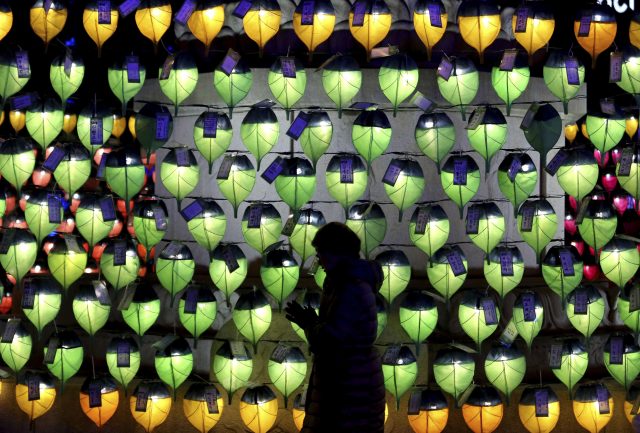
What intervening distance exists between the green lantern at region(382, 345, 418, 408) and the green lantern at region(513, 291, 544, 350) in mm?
777

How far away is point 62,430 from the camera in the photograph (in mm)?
8195

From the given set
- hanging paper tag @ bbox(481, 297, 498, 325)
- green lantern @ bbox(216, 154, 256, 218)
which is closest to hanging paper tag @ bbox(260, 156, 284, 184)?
green lantern @ bbox(216, 154, 256, 218)

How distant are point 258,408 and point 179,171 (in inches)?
66.5

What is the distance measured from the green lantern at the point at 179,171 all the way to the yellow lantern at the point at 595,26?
283cm

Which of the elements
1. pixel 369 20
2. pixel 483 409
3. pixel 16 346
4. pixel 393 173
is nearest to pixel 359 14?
→ pixel 369 20

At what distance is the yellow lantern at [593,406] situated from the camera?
290 inches

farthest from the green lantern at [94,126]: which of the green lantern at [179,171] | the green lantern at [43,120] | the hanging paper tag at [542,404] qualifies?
the hanging paper tag at [542,404]

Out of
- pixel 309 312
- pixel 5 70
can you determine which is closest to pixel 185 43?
pixel 5 70

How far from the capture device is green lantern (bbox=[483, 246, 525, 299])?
7.19 meters

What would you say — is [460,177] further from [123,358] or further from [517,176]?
[123,358]

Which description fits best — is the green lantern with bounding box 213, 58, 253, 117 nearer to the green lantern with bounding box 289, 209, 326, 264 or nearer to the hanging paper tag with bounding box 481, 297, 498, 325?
the green lantern with bounding box 289, 209, 326, 264

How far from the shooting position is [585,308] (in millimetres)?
7309

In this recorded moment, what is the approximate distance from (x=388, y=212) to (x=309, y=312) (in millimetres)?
3055

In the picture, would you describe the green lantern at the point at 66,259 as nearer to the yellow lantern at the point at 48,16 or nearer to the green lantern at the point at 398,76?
the yellow lantern at the point at 48,16
